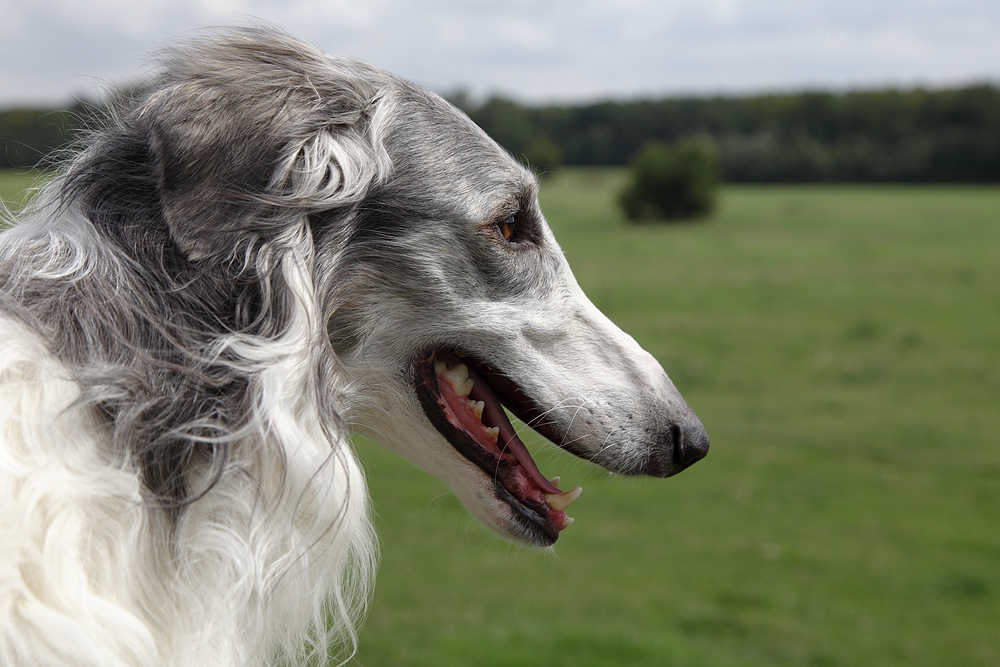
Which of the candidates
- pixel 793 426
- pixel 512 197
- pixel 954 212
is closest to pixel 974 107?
pixel 954 212

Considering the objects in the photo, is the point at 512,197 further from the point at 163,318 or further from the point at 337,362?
the point at 163,318

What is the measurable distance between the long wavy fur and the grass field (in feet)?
2.81

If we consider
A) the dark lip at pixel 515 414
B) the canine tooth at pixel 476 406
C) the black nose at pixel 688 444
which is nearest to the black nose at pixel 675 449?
the black nose at pixel 688 444

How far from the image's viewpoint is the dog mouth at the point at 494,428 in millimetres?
2766

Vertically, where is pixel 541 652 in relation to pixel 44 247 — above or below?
below

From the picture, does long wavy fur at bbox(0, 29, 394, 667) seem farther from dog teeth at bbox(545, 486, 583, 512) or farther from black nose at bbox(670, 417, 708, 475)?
black nose at bbox(670, 417, 708, 475)

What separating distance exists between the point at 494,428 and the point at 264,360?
2.76ft

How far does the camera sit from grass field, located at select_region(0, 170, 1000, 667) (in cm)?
647

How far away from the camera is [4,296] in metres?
2.22

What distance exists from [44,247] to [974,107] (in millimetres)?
71639

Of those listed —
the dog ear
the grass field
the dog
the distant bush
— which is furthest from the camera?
the distant bush

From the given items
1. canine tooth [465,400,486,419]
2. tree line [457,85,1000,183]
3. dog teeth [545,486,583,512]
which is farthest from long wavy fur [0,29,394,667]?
tree line [457,85,1000,183]

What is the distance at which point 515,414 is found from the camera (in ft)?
9.59

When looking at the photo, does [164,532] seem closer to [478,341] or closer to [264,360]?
[264,360]
